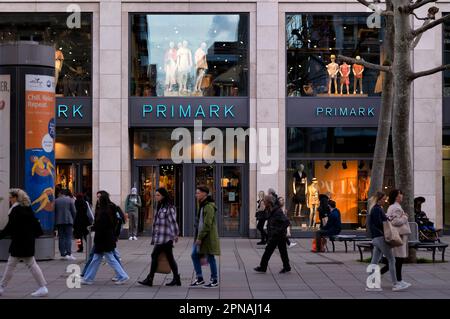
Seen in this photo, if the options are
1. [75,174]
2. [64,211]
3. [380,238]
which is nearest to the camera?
[380,238]

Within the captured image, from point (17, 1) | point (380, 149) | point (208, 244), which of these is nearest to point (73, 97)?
point (17, 1)

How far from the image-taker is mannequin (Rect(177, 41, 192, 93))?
96.0 feet

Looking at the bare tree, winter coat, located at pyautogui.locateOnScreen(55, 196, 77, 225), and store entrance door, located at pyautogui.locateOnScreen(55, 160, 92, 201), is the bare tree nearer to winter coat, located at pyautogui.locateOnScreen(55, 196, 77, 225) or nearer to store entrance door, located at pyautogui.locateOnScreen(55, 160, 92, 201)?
winter coat, located at pyautogui.locateOnScreen(55, 196, 77, 225)

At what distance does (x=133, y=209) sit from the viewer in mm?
28266

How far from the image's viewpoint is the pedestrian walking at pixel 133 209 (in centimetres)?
2825

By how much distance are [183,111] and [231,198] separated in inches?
141

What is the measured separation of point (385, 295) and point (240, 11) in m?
17.5

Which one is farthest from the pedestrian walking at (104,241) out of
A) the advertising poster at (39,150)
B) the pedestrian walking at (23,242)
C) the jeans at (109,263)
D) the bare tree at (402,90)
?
the bare tree at (402,90)

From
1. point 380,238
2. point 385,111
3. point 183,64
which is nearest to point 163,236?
point 380,238

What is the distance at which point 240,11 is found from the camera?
29109 mm

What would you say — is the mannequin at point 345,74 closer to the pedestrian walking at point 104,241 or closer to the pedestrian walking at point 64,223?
the pedestrian walking at point 64,223

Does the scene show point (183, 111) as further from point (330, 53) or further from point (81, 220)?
point (81, 220)

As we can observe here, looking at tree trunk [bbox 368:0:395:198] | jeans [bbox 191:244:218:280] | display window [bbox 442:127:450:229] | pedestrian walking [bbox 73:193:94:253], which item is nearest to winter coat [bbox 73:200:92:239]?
pedestrian walking [bbox 73:193:94:253]

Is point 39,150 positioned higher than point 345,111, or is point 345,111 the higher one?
point 345,111
